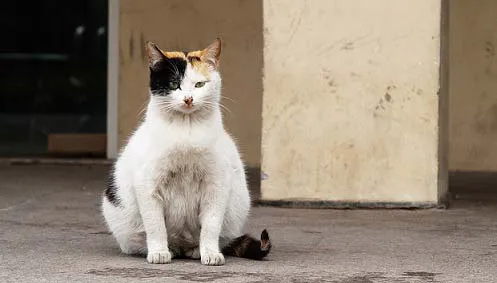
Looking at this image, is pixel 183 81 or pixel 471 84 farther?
pixel 471 84

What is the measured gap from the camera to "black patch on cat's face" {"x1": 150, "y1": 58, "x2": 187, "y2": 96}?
5.84 m

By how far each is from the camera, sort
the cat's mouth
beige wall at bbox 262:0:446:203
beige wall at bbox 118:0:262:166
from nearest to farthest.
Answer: the cat's mouth
beige wall at bbox 262:0:446:203
beige wall at bbox 118:0:262:166

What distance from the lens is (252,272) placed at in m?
5.72

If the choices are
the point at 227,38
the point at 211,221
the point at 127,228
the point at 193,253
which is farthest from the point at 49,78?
the point at 211,221

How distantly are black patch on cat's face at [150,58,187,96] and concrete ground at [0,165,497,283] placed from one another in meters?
0.95

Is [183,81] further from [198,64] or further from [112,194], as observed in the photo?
[112,194]

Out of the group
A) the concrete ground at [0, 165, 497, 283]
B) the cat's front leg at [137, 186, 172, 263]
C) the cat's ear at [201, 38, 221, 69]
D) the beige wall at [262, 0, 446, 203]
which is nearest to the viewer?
the concrete ground at [0, 165, 497, 283]

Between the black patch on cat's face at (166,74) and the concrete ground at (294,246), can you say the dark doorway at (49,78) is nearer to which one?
the concrete ground at (294,246)

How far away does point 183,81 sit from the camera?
19.1 feet

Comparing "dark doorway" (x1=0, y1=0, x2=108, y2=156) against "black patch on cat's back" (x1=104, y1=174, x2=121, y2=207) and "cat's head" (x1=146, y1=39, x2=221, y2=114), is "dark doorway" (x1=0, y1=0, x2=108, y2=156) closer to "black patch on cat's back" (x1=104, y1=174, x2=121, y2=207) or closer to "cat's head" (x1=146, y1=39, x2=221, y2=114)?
"black patch on cat's back" (x1=104, y1=174, x2=121, y2=207)

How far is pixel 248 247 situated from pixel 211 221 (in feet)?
1.21

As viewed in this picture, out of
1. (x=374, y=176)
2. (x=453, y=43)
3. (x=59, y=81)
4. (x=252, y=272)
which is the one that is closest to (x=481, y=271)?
(x=252, y=272)

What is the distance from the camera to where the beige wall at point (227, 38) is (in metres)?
12.9

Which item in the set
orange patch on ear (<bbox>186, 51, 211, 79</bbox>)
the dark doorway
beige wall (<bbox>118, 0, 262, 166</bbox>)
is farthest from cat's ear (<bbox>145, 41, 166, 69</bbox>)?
the dark doorway
